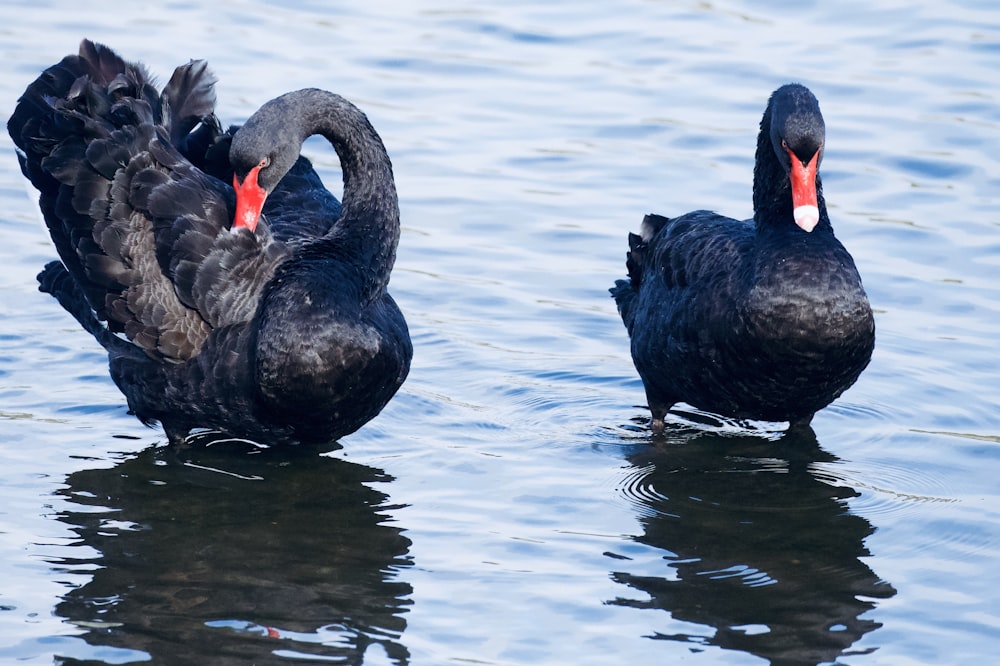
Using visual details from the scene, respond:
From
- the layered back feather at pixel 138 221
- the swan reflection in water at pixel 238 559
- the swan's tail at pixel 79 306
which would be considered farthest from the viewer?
the swan's tail at pixel 79 306

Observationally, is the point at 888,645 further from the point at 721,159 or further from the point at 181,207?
the point at 721,159

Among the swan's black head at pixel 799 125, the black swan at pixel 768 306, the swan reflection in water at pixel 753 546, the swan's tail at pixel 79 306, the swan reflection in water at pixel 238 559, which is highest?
the swan's black head at pixel 799 125

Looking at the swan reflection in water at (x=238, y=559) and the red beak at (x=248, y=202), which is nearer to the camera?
the swan reflection in water at (x=238, y=559)

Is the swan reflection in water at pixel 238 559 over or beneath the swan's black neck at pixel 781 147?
beneath

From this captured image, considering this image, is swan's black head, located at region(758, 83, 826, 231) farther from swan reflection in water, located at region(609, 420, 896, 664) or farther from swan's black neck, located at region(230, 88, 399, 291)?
swan's black neck, located at region(230, 88, 399, 291)

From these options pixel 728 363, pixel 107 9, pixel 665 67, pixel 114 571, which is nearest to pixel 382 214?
pixel 728 363

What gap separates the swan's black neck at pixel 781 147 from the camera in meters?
7.10

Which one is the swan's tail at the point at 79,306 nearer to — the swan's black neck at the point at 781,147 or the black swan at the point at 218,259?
the black swan at the point at 218,259

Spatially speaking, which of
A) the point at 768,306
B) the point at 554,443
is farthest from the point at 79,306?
the point at 768,306

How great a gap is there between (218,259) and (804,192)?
2659 millimetres

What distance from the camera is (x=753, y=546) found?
6551mm

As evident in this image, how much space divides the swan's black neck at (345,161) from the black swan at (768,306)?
1.43 meters

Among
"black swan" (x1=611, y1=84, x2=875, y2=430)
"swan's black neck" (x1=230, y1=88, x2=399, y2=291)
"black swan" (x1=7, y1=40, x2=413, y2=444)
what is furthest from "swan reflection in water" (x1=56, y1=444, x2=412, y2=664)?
"black swan" (x1=611, y1=84, x2=875, y2=430)

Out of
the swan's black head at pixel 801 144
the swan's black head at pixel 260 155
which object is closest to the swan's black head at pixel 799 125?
the swan's black head at pixel 801 144
